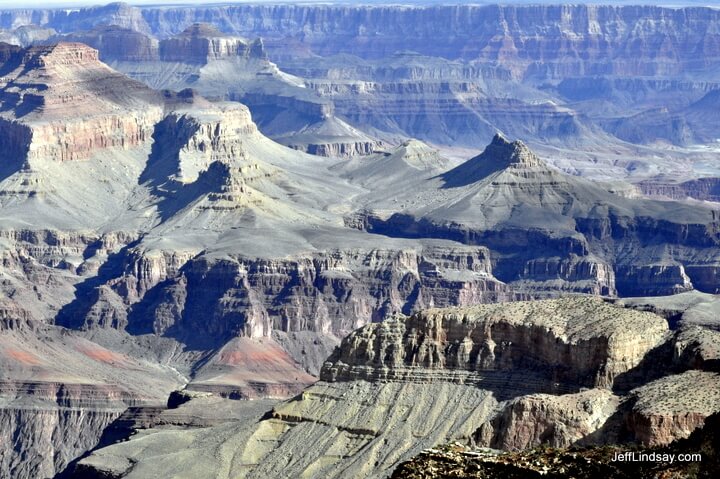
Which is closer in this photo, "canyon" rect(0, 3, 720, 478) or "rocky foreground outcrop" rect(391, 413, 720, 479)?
"rocky foreground outcrop" rect(391, 413, 720, 479)

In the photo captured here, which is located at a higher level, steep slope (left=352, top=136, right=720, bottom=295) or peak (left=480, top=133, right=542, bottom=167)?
peak (left=480, top=133, right=542, bottom=167)

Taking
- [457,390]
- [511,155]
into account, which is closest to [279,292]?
[511,155]

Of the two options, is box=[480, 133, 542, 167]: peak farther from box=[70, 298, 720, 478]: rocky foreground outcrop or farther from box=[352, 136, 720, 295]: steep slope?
box=[70, 298, 720, 478]: rocky foreground outcrop

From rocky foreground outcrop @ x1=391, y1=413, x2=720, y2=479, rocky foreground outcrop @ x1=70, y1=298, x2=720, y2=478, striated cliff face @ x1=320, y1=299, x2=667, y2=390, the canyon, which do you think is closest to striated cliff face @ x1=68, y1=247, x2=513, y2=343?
the canyon

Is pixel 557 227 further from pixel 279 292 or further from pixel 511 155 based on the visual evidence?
pixel 279 292

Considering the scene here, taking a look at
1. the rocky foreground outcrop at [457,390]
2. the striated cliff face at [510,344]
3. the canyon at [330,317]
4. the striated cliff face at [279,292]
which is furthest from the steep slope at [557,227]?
the rocky foreground outcrop at [457,390]

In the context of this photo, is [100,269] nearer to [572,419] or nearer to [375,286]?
[375,286]
